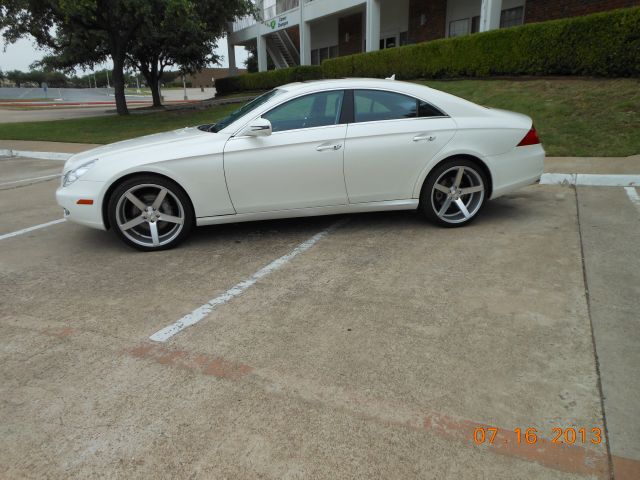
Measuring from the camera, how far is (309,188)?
15.1 feet

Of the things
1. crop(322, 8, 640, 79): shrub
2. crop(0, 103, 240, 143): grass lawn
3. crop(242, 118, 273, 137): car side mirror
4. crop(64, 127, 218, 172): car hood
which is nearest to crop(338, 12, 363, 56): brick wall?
crop(322, 8, 640, 79): shrub

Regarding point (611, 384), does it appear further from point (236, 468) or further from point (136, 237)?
point (136, 237)

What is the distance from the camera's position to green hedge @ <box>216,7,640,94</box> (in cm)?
1079

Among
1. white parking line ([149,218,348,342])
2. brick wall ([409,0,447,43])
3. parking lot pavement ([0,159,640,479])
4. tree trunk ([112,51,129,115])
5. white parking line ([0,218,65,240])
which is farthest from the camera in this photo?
tree trunk ([112,51,129,115])

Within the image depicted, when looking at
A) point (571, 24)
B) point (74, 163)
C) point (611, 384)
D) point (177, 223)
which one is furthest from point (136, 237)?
point (571, 24)

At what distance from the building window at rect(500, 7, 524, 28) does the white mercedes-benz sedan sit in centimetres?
1465

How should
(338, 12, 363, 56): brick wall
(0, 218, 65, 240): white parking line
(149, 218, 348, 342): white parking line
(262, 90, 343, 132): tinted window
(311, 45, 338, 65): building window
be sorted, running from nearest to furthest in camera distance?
(149, 218, 348, 342): white parking line < (262, 90, 343, 132): tinted window < (0, 218, 65, 240): white parking line < (338, 12, 363, 56): brick wall < (311, 45, 338, 65): building window

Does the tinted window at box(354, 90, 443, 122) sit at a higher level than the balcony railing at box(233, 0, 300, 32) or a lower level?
lower

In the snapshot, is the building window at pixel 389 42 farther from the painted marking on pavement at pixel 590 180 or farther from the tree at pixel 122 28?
the painted marking on pavement at pixel 590 180

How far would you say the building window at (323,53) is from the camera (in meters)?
28.0

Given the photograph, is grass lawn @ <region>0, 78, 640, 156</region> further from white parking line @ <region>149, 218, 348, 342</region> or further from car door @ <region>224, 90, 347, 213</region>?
white parking line @ <region>149, 218, 348, 342</region>

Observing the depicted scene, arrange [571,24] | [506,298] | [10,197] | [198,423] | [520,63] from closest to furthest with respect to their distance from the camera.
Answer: [198,423] → [506,298] → [10,197] → [571,24] → [520,63]

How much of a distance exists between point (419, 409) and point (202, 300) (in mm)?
1858

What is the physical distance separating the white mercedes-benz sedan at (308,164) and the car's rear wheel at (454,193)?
1 cm
